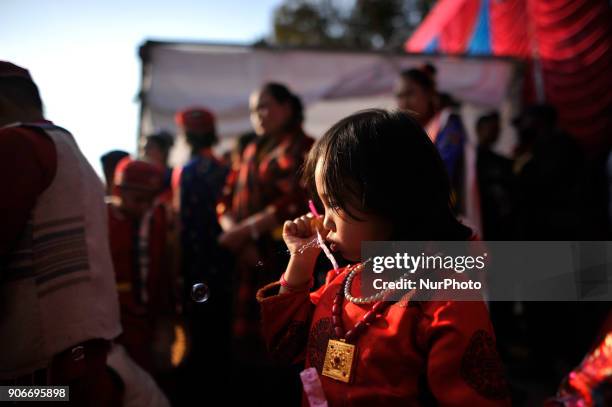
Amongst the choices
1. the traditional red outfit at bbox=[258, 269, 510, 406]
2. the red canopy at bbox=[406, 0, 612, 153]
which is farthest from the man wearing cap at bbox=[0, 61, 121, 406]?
the red canopy at bbox=[406, 0, 612, 153]

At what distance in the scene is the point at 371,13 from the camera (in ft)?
60.2

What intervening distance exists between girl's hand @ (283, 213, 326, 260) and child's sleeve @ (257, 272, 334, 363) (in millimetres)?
106

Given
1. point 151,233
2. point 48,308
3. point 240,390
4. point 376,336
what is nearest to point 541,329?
point 240,390

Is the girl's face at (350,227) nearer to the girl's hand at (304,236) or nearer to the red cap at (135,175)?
the girl's hand at (304,236)

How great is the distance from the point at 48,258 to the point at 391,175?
2.95 feet

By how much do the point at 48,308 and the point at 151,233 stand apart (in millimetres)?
1228

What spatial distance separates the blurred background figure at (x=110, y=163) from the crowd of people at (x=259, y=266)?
0.4 inches

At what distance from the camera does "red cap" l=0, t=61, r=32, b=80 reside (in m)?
1.39

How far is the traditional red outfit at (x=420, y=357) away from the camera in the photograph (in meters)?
0.92

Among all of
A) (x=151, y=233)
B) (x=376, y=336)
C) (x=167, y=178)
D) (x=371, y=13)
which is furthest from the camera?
(x=371, y=13)

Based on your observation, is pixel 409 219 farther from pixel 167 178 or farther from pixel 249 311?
pixel 249 311

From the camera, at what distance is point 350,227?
41.9 inches

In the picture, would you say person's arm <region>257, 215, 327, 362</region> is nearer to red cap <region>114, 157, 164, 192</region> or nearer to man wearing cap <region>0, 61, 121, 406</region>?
man wearing cap <region>0, 61, 121, 406</region>

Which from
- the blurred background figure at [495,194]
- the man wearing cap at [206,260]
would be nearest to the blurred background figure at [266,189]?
the man wearing cap at [206,260]
